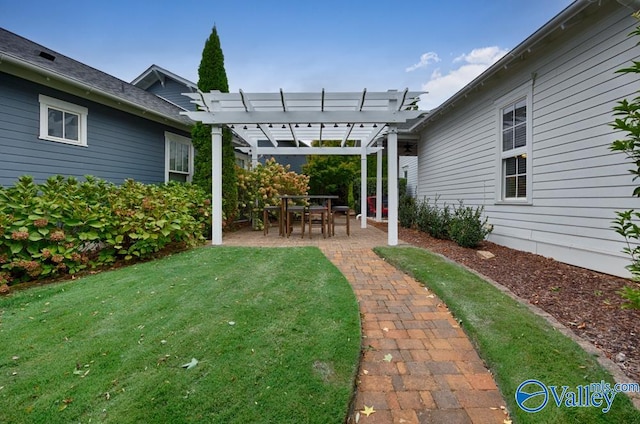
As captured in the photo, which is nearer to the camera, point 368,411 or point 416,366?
point 368,411

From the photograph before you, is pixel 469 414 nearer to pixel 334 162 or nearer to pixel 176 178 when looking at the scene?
Result: pixel 176 178

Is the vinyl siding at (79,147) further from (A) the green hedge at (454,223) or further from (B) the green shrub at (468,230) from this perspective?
(B) the green shrub at (468,230)

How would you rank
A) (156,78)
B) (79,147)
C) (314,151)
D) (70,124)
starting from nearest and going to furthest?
(70,124) → (79,147) → (314,151) → (156,78)

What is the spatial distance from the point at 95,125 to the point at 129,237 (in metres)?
2.82

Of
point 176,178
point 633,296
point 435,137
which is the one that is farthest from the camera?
point 435,137

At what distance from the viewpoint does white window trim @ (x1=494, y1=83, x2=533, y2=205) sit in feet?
16.8

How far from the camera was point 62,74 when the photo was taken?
5133 millimetres

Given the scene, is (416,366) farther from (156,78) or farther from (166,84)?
(156,78)

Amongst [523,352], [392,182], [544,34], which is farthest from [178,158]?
[523,352]

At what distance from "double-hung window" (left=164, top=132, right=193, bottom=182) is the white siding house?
732cm

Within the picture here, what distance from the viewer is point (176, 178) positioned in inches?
330

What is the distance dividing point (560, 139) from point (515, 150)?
42.7 inches

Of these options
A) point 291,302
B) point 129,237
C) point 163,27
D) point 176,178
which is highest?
point 163,27

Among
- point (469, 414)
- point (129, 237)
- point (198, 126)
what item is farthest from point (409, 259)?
point (198, 126)
